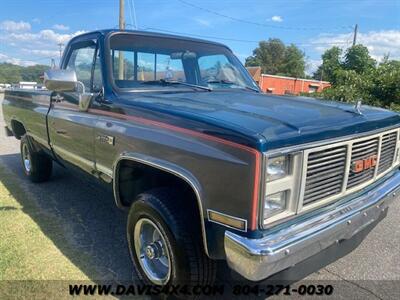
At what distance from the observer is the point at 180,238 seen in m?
2.45

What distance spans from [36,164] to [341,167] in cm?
442

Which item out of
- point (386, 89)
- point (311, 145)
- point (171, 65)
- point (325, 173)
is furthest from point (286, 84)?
point (311, 145)

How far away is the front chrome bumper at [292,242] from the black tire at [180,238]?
40 cm

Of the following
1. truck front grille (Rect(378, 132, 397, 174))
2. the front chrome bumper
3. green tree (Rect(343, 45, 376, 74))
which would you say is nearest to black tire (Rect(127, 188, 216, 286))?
the front chrome bumper

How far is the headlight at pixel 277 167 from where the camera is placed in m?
2.09

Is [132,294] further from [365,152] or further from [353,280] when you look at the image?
[365,152]

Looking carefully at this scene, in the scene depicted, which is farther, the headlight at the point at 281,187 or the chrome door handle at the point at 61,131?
the chrome door handle at the point at 61,131

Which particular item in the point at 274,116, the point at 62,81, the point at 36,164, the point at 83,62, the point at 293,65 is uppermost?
the point at 293,65

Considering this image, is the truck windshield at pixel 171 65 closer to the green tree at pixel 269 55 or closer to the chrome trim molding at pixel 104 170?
the chrome trim molding at pixel 104 170

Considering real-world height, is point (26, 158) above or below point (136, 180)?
below

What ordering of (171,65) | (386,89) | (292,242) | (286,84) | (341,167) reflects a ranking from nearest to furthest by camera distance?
(292,242), (341,167), (171,65), (386,89), (286,84)

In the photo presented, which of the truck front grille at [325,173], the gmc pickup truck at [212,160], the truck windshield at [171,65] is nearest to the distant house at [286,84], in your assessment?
the truck windshield at [171,65]

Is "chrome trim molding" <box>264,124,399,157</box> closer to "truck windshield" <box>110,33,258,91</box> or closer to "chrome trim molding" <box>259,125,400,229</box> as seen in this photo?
"chrome trim molding" <box>259,125,400,229</box>

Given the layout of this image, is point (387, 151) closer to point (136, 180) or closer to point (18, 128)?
point (136, 180)
